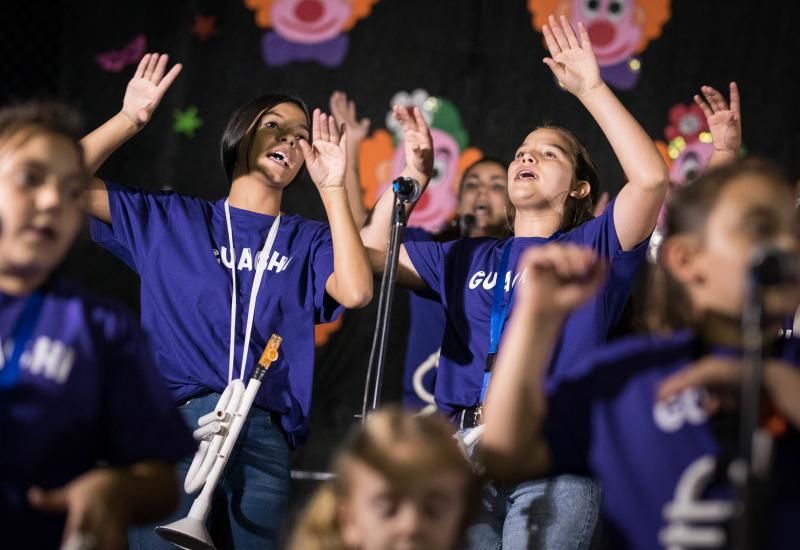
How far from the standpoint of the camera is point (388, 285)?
2805 mm

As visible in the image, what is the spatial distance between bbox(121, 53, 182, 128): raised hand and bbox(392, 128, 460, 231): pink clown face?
1.72 metres

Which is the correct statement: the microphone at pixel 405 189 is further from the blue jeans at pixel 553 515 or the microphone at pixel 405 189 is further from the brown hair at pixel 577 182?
the blue jeans at pixel 553 515

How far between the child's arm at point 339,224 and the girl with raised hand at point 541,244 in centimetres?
31

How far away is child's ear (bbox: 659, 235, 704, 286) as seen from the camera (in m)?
1.72

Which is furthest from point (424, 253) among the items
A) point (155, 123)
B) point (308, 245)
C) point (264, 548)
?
point (155, 123)

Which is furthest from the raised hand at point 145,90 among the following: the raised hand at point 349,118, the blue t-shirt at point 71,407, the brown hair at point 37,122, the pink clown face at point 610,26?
the pink clown face at point 610,26

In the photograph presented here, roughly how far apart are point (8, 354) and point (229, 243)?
4.51 feet

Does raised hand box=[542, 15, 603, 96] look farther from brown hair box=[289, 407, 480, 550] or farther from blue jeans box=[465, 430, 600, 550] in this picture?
brown hair box=[289, 407, 480, 550]

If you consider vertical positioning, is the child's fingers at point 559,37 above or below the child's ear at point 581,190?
above

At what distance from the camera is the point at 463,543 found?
5.86 feet

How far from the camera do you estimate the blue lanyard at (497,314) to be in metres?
2.84

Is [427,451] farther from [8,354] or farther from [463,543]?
[8,354]

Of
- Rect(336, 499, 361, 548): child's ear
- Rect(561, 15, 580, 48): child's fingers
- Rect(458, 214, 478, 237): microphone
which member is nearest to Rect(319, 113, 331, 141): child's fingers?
Rect(561, 15, 580, 48): child's fingers

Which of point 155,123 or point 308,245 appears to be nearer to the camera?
point 308,245
